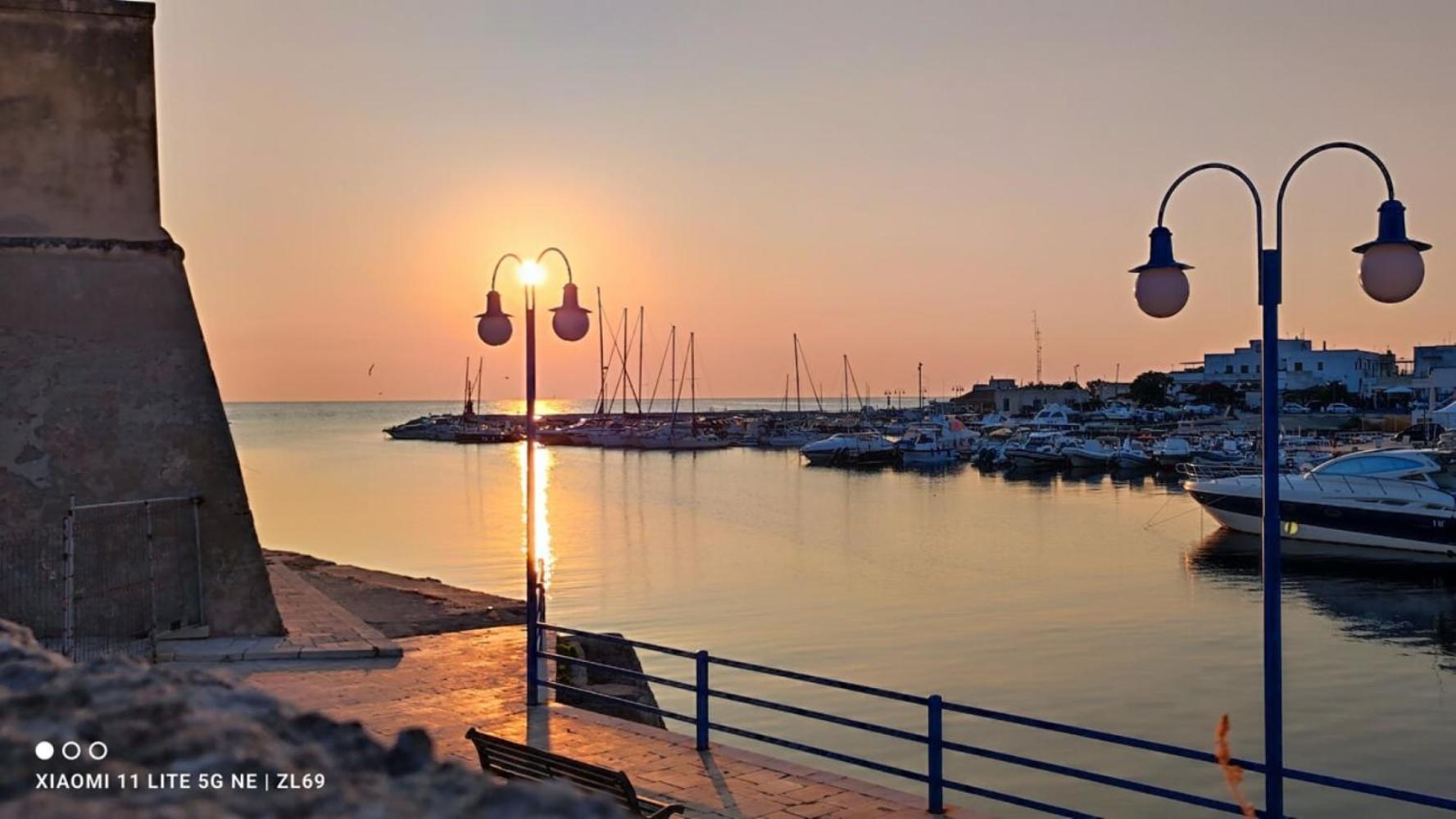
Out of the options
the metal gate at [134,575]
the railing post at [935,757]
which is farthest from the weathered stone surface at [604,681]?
the railing post at [935,757]

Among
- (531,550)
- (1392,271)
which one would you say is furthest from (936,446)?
(1392,271)

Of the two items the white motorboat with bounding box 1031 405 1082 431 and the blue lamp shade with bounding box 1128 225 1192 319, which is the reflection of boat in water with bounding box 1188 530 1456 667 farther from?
the white motorboat with bounding box 1031 405 1082 431

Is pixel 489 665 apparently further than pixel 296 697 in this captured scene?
Yes

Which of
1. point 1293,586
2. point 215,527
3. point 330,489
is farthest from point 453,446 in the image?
point 215,527

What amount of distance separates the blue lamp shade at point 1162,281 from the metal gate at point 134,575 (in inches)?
436

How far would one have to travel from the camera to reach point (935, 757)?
8172mm

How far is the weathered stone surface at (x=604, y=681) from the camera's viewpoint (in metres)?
14.1

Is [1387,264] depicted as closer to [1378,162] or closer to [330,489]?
[1378,162]

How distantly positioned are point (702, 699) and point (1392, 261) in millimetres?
5930

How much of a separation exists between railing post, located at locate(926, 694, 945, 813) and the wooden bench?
176cm

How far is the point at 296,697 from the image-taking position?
12.0 meters

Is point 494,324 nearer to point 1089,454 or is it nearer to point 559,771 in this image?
point 559,771

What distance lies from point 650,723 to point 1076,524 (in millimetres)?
35549

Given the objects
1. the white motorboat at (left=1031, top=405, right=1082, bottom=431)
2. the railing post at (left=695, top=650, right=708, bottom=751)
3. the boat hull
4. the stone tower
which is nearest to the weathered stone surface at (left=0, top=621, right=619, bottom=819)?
the railing post at (left=695, top=650, right=708, bottom=751)
